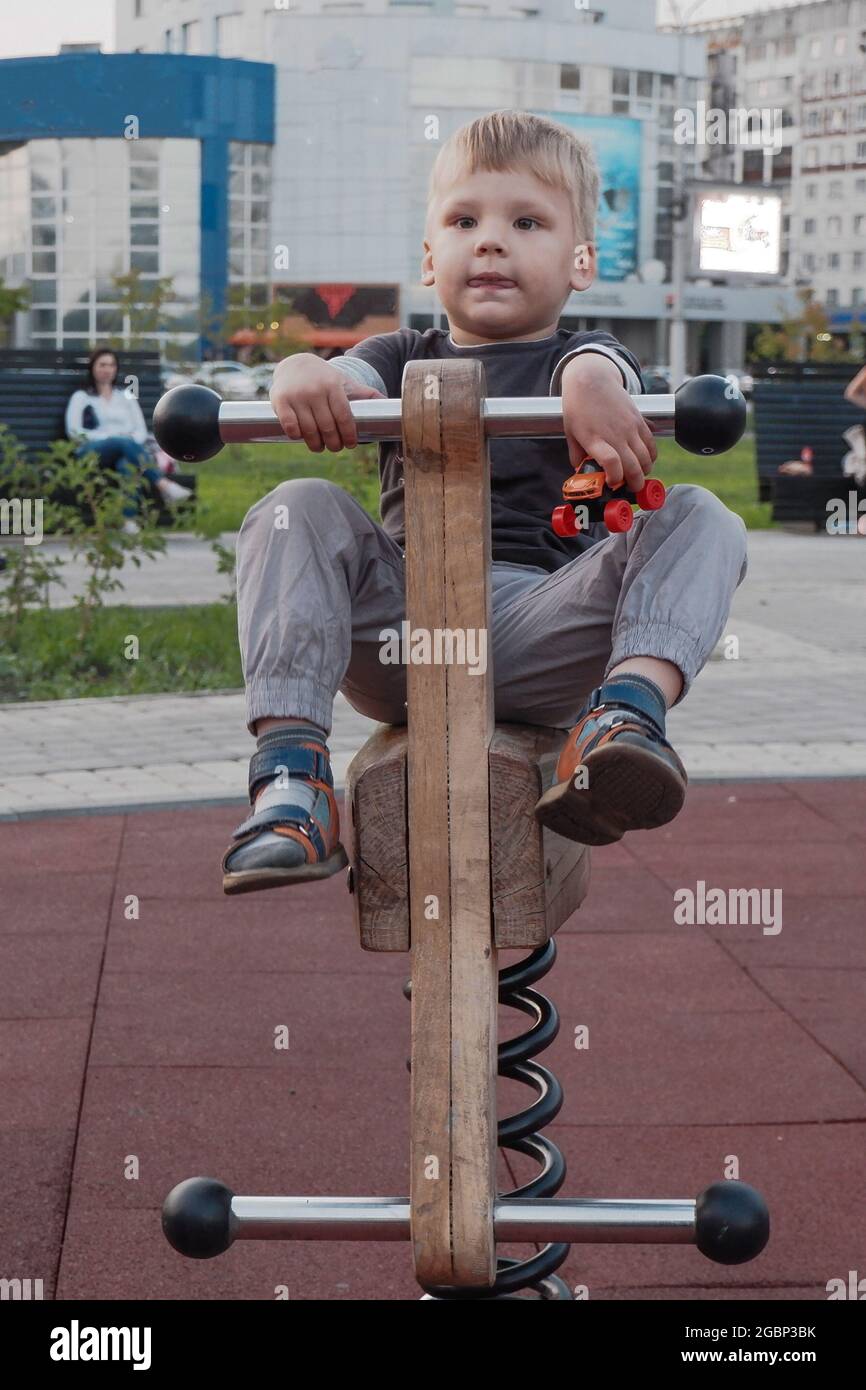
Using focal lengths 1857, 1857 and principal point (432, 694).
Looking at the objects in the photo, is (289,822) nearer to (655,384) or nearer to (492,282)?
(492,282)

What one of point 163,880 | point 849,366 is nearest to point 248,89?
point 849,366

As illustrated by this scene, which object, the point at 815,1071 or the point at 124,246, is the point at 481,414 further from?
the point at 124,246

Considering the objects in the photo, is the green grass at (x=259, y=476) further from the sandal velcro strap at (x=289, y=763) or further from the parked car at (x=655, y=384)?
the sandal velcro strap at (x=289, y=763)

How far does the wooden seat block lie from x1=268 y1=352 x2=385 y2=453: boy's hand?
0.39m

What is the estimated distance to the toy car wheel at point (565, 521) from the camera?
2.21 metres

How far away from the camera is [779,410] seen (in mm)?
16250

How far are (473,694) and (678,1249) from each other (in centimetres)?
141

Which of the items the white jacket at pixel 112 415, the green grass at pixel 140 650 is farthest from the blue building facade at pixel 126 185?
the green grass at pixel 140 650

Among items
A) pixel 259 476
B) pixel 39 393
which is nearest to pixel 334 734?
pixel 259 476

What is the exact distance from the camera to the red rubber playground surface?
3.15 m

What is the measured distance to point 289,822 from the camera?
93.0 inches

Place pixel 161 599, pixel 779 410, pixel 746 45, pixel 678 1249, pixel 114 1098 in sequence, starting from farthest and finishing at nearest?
pixel 746 45 → pixel 779 410 → pixel 161 599 → pixel 114 1098 → pixel 678 1249

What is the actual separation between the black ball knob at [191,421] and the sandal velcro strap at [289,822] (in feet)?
1.51
